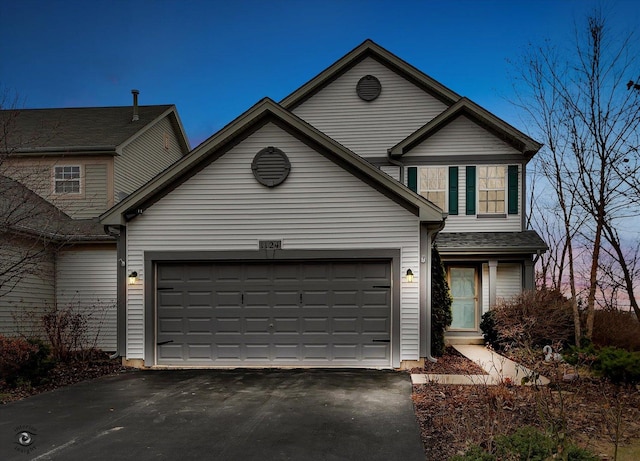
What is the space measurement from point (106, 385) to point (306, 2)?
14130 millimetres

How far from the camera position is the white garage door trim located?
1073 cm

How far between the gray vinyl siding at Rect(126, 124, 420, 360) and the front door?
5.89 m

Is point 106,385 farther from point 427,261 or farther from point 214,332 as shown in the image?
point 427,261

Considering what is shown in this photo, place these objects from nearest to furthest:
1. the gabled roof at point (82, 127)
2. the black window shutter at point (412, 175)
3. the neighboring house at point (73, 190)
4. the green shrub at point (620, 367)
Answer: the green shrub at point (620, 367) → the neighboring house at point (73, 190) → the gabled roof at point (82, 127) → the black window shutter at point (412, 175)

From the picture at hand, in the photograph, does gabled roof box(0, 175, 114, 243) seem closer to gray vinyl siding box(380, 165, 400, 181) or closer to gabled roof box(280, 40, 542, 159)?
gabled roof box(280, 40, 542, 159)

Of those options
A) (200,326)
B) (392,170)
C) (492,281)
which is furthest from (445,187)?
(200,326)

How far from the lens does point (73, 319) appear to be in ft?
40.7

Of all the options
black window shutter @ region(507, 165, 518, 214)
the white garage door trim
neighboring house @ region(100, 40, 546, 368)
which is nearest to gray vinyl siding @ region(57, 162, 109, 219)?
neighboring house @ region(100, 40, 546, 368)

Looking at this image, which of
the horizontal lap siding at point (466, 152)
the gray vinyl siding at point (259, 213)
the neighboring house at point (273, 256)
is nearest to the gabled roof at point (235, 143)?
the neighboring house at point (273, 256)

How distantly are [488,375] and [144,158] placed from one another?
47.8 feet

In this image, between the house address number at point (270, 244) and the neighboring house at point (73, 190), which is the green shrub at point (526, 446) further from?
the neighboring house at point (73, 190)

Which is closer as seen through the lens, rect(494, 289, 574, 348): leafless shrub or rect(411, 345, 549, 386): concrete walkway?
rect(411, 345, 549, 386): concrete walkway

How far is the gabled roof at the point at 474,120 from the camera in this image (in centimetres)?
1529

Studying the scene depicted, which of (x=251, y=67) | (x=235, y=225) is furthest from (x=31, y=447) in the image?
(x=251, y=67)
